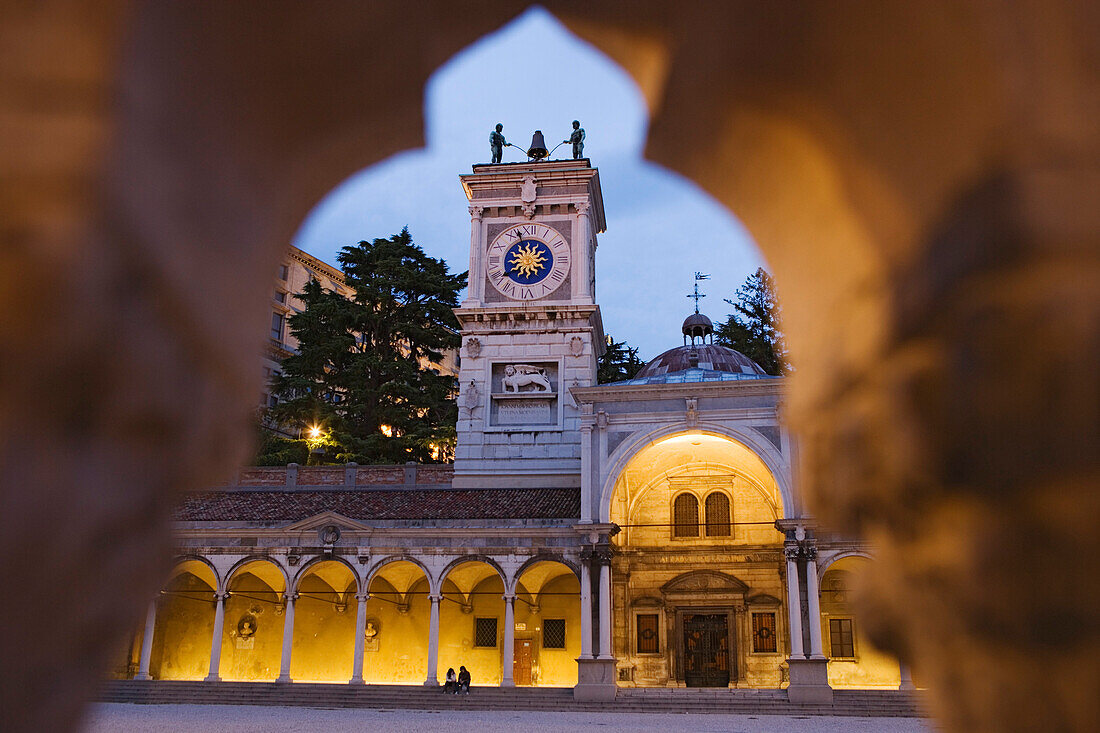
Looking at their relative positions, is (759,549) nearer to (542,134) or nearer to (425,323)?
(542,134)

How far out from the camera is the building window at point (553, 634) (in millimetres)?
30484

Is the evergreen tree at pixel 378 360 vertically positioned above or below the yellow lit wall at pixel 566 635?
above

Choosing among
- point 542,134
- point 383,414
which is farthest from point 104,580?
point 383,414

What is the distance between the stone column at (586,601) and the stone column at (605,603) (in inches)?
12.7

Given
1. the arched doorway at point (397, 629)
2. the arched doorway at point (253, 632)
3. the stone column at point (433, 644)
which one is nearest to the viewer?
the stone column at point (433, 644)

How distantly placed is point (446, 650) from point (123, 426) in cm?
Result: 3094

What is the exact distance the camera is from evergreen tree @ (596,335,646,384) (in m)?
55.6

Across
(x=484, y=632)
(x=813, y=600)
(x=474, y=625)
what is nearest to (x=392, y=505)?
(x=474, y=625)

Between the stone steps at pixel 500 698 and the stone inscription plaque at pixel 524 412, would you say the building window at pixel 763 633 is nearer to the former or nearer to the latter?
the stone steps at pixel 500 698

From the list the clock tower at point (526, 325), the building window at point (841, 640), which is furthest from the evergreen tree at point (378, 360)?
the building window at point (841, 640)

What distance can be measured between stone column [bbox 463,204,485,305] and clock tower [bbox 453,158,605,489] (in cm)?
4

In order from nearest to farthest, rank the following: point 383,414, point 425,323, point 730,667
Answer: point 730,667 → point 383,414 → point 425,323

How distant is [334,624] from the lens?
31391 mm

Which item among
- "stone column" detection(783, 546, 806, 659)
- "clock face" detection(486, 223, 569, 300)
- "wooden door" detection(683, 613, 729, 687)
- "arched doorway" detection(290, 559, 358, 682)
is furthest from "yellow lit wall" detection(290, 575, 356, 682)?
"stone column" detection(783, 546, 806, 659)
